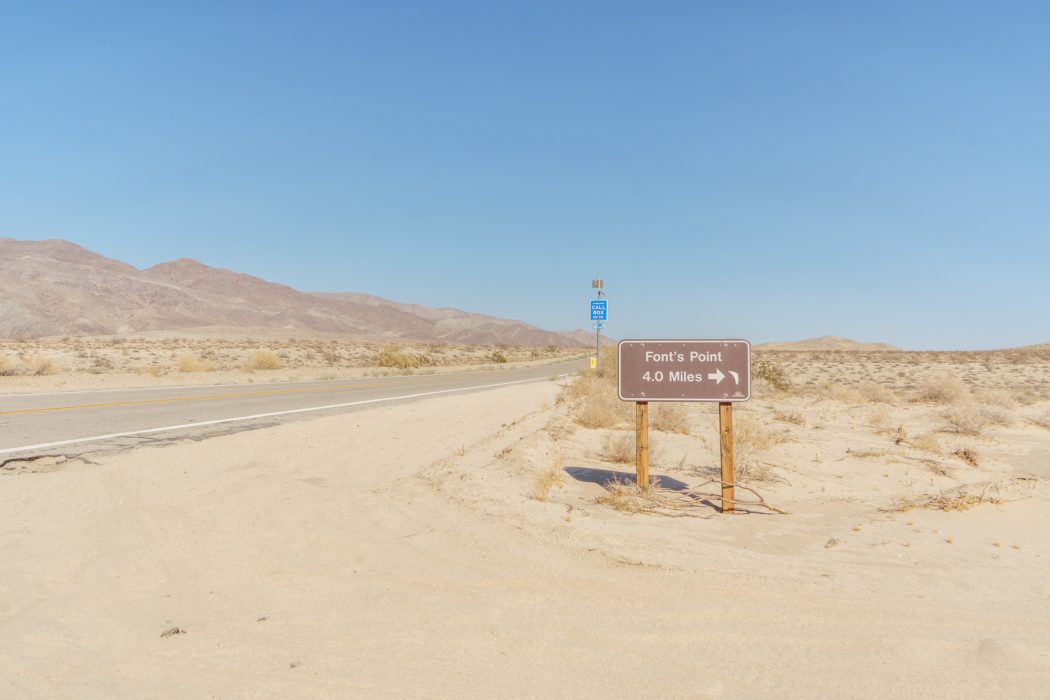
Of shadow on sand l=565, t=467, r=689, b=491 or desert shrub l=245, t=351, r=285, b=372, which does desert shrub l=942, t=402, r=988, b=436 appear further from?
desert shrub l=245, t=351, r=285, b=372

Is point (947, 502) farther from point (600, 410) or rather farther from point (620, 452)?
point (600, 410)

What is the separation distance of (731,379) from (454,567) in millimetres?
3351

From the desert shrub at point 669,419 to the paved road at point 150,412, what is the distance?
6532 millimetres

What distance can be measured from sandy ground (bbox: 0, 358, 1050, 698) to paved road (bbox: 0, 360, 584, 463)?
161 centimetres

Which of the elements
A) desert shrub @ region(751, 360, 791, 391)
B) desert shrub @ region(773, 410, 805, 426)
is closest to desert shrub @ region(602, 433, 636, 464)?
desert shrub @ region(773, 410, 805, 426)

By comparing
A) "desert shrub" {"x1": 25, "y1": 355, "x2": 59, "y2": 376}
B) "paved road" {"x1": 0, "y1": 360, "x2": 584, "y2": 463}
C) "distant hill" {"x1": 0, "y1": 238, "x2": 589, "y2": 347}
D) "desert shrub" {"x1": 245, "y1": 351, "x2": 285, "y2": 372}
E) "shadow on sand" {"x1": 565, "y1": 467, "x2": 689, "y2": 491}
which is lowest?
"shadow on sand" {"x1": 565, "y1": 467, "x2": 689, "y2": 491}

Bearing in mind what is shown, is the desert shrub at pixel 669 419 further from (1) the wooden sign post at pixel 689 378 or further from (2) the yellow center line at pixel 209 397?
(2) the yellow center line at pixel 209 397

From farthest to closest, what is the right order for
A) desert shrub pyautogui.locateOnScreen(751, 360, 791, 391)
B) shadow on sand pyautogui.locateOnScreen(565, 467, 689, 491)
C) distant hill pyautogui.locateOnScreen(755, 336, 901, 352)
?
distant hill pyautogui.locateOnScreen(755, 336, 901, 352), desert shrub pyautogui.locateOnScreen(751, 360, 791, 391), shadow on sand pyautogui.locateOnScreen(565, 467, 689, 491)

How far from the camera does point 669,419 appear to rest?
1223 cm

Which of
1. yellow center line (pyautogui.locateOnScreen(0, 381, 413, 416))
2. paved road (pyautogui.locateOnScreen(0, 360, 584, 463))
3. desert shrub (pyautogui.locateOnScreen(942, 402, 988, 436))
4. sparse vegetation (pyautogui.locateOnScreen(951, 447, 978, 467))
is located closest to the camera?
sparse vegetation (pyautogui.locateOnScreen(951, 447, 978, 467))

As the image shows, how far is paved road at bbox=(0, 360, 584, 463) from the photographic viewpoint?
10305 mm

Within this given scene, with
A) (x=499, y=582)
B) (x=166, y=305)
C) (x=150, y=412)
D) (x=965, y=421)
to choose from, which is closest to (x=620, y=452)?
(x=499, y=582)

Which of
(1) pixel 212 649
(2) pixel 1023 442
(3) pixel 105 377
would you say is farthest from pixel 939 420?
(3) pixel 105 377

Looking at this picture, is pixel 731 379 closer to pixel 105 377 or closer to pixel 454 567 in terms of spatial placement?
pixel 454 567
